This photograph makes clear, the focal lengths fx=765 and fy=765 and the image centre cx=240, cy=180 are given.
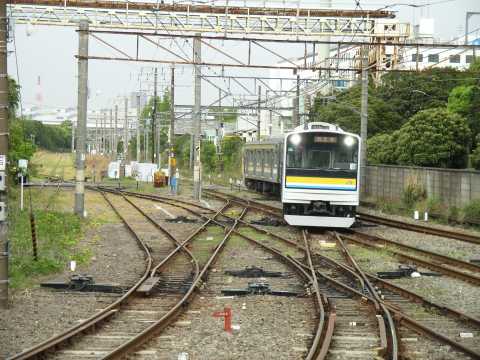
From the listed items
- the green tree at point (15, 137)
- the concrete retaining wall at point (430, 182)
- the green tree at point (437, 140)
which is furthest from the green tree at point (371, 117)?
the green tree at point (15, 137)

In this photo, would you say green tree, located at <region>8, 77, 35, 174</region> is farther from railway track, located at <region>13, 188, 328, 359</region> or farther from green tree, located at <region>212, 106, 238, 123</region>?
railway track, located at <region>13, 188, 328, 359</region>

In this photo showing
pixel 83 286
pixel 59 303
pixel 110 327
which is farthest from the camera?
pixel 83 286

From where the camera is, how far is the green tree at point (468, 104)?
37.7 metres

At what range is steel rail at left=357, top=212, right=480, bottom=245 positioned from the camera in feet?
60.0

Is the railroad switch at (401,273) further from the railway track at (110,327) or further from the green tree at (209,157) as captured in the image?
the green tree at (209,157)

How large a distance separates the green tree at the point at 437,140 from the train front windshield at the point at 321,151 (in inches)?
473

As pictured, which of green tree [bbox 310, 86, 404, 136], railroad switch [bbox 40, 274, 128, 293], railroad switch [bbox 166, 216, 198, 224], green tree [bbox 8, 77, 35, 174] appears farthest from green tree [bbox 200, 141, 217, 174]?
railroad switch [bbox 40, 274, 128, 293]

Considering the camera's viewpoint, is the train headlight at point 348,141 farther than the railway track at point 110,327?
Yes

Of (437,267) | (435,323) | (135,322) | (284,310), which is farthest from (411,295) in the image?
(135,322)

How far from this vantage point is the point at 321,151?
20.2m

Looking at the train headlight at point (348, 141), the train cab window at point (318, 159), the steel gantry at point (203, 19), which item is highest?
the steel gantry at point (203, 19)

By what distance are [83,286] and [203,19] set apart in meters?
14.8

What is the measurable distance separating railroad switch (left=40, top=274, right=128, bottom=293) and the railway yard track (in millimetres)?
318

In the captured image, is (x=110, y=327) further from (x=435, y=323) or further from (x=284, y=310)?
(x=435, y=323)
